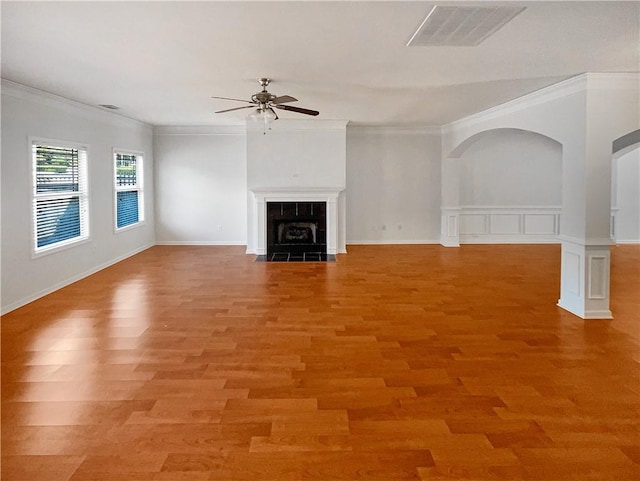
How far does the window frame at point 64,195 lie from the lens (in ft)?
18.0

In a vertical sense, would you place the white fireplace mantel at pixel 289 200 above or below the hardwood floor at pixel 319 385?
above

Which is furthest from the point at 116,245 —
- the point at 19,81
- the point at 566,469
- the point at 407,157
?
the point at 566,469

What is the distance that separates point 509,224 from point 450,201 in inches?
58.7

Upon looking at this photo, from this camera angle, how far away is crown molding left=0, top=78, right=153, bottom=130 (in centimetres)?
509

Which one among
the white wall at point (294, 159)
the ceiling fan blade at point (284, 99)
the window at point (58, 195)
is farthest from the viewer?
the white wall at point (294, 159)

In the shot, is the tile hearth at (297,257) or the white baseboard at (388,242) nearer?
the tile hearth at (297,257)

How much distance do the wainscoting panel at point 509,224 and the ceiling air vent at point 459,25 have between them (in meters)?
6.71

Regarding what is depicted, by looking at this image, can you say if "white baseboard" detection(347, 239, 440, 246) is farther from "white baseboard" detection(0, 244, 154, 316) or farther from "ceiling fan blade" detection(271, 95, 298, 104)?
"ceiling fan blade" detection(271, 95, 298, 104)

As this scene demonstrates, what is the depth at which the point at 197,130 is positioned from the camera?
9.62 m

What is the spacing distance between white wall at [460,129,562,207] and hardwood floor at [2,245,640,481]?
4.19m

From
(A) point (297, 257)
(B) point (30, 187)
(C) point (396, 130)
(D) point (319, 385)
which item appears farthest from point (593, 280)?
(B) point (30, 187)

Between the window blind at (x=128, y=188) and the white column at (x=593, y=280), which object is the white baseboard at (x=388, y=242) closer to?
the window blind at (x=128, y=188)

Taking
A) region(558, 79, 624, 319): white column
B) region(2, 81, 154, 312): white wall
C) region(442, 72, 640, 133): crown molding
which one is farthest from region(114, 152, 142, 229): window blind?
region(558, 79, 624, 319): white column

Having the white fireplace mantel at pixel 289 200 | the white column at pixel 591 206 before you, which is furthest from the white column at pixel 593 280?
the white fireplace mantel at pixel 289 200
